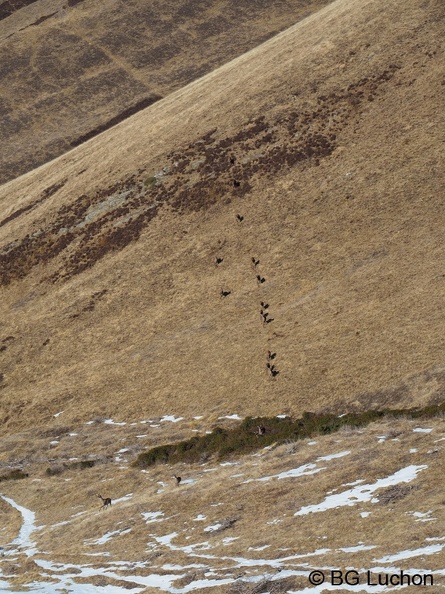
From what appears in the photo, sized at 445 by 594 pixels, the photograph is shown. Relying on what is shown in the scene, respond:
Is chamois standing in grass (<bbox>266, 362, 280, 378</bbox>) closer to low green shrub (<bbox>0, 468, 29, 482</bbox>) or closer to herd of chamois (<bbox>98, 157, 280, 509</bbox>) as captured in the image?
herd of chamois (<bbox>98, 157, 280, 509</bbox>)

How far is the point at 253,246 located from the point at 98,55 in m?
71.7

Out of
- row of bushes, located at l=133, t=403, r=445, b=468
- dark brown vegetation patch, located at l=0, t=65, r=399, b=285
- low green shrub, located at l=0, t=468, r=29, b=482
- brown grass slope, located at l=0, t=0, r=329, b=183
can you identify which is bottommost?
row of bushes, located at l=133, t=403, r=445, b=468

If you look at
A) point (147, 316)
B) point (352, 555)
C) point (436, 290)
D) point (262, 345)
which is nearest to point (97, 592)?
point (352, 555)

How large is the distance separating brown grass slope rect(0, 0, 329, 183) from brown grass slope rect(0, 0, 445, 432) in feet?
90.0

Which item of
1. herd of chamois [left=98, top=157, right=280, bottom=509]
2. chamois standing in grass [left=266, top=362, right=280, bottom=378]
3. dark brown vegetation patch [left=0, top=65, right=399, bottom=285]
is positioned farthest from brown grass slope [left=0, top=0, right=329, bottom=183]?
chamois standing in grass [left=266, top=362, right=280, bottom=378]

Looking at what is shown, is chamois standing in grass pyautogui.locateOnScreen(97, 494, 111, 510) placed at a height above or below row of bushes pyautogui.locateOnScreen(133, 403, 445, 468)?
above

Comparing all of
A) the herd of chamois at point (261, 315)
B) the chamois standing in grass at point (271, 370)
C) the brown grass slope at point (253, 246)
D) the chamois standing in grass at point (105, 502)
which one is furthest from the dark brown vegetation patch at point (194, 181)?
the chamois standing in grass at point (105, 502)

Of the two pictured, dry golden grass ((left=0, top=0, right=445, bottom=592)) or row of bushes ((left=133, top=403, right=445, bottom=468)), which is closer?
dry golden grass ((left=0, top=0, right=445, bottom=592))

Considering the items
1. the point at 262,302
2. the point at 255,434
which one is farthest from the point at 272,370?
the point at 262,302

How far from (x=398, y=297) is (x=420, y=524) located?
24952 mm

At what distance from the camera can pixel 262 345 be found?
46375mm

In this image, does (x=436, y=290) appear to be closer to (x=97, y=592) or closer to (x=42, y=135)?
(x=97, y=592)

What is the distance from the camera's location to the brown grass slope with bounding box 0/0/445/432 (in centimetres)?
4400

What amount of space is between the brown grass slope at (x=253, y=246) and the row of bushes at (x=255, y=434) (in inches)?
49.6
